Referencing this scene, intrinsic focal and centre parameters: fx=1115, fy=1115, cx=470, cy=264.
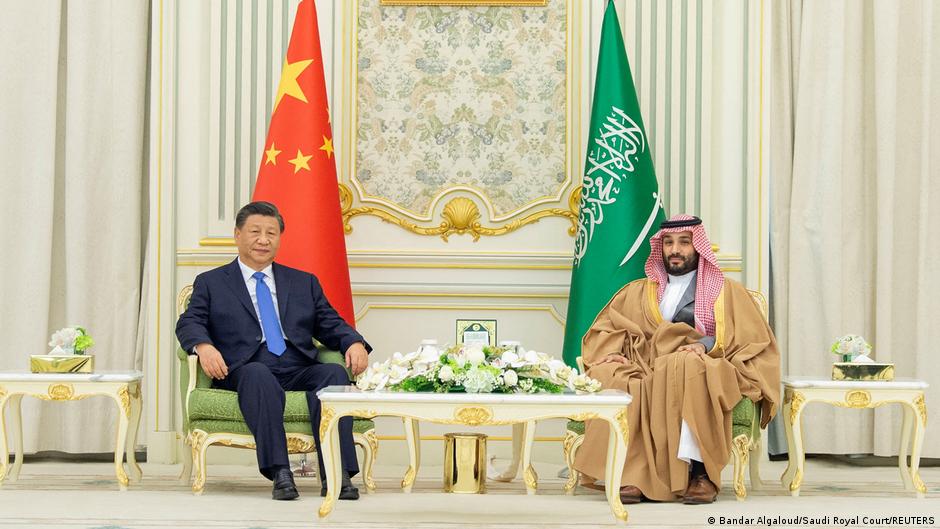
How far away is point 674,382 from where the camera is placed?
4.48 meters

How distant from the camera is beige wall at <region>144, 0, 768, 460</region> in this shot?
5.71 meters

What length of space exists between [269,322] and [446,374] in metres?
1.25

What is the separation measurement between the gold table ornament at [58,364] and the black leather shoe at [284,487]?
104 centimetres

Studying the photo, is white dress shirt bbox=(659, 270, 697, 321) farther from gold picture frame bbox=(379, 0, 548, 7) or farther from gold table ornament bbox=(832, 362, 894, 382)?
gold picture frame bbox=(379, 0, 548, 7)

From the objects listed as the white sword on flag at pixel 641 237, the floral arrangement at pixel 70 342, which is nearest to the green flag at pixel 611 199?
the white sword on flag at pixel 641 237

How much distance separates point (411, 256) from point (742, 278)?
1707 mm

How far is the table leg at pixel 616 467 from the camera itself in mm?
3828

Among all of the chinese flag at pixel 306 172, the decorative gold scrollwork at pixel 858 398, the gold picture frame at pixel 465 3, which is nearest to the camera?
the decorative gold scrollwork at pixel 858 398

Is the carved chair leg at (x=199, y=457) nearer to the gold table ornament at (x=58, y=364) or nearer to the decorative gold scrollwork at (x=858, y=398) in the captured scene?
the gold table ornament at (x=58, y=364)

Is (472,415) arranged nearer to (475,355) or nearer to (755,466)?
(475,355)

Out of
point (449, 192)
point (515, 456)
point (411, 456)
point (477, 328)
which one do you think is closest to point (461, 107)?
point (449, 192)

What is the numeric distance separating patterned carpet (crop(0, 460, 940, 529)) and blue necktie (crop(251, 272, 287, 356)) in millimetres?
607

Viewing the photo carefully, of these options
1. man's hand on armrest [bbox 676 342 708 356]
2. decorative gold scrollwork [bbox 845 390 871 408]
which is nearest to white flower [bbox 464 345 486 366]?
man's hand on armrest [bbox 676 342 708 356]

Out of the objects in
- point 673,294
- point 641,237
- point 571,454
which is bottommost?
point 571,454
